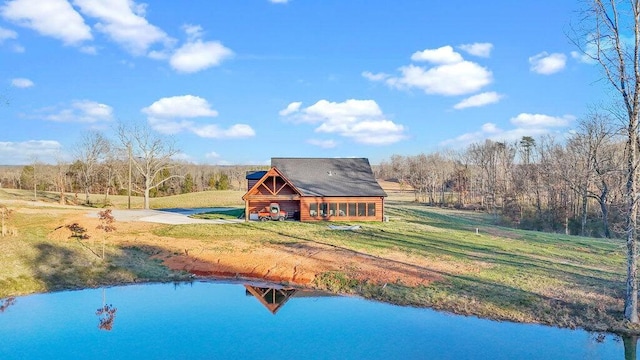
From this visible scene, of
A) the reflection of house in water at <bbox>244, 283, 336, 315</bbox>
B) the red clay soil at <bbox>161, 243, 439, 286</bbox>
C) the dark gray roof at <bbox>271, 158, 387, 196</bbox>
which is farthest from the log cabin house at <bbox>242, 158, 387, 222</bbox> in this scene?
the reflection of house in water at <bbox>244, 283, 336, 315</bbox>

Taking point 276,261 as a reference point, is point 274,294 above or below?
below

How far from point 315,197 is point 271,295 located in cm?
1471

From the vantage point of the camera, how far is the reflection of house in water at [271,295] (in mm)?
16172

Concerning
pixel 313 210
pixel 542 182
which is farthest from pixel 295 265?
pixel 542 182

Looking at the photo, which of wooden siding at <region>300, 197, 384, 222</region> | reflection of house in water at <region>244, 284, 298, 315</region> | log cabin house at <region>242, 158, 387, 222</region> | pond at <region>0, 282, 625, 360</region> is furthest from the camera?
wooden siding at <region>300, 197, 384, 222</region>

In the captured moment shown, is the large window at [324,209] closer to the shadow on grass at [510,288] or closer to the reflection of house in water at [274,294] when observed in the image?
the shadow on grass at [510,288]

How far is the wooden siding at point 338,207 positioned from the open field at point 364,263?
3289mm

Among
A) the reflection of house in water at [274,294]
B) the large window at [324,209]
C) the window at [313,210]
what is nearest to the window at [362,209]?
the large window at [324,209]

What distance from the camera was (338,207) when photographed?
3198 cm

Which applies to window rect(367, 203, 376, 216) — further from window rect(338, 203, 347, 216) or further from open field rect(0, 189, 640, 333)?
open field rect(0, 189, 640, 333)

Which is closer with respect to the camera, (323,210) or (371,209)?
(323,210)

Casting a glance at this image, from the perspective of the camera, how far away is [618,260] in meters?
21.5

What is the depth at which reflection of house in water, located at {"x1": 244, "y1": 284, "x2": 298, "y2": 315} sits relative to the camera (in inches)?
637

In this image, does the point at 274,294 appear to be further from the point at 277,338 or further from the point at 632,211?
the point at 632,211
